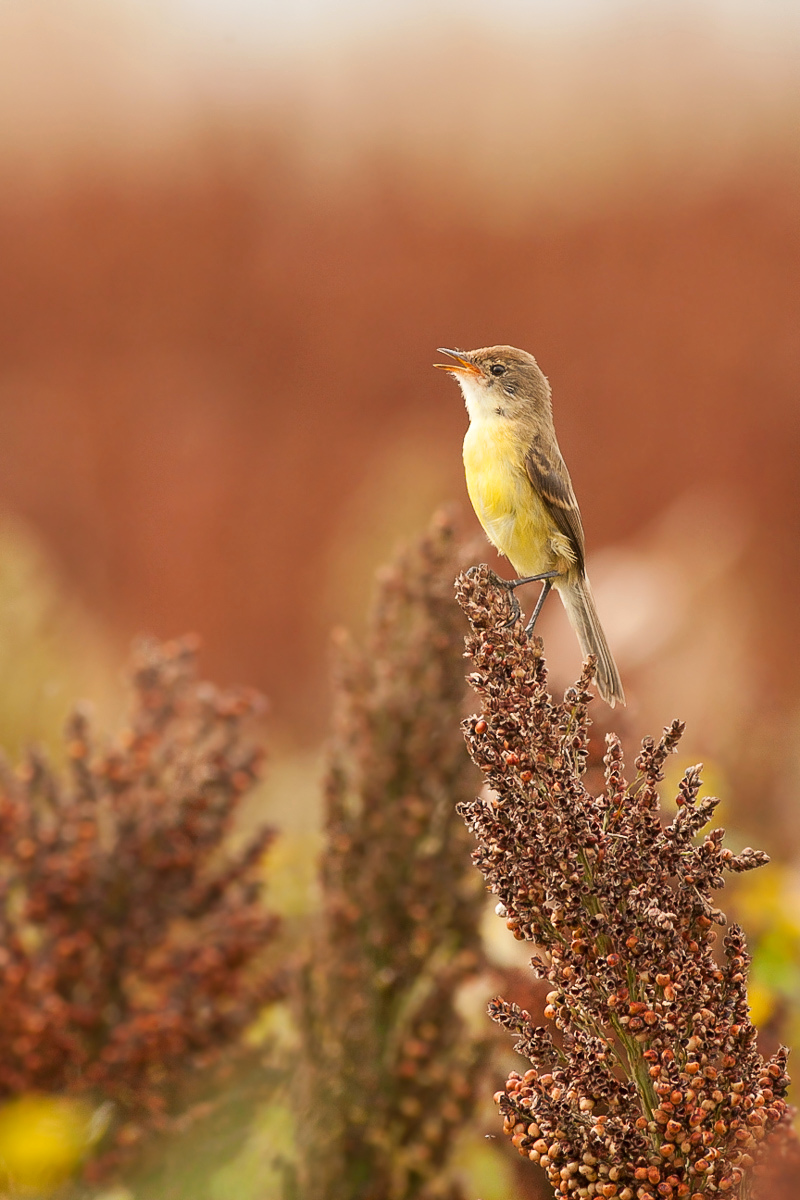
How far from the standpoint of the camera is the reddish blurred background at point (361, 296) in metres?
8.16

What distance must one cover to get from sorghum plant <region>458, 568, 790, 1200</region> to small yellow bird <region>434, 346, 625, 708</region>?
0.18m

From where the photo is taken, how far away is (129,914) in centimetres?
222

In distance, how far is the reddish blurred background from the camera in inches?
321

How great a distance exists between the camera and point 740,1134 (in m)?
1.12

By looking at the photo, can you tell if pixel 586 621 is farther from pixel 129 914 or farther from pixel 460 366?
pixel 129 914

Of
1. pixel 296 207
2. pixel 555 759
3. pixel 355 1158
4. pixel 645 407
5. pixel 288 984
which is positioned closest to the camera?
pixel 555 759

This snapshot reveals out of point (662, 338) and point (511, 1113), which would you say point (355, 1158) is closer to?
point (511, 1113)

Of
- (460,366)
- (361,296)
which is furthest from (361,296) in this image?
(460,366)

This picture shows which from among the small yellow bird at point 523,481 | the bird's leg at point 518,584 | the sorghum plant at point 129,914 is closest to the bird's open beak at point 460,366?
the small yellow bird at point 523,481

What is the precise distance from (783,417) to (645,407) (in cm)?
103

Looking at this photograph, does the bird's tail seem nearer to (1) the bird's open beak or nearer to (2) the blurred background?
(1) the bird's open beak

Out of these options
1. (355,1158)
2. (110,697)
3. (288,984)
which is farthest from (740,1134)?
(110,697)

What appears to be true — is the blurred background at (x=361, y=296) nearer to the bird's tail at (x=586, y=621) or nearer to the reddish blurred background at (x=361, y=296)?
the reddish blurred background at (x=361, y=296)

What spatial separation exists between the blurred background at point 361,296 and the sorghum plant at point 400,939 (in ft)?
17.4
